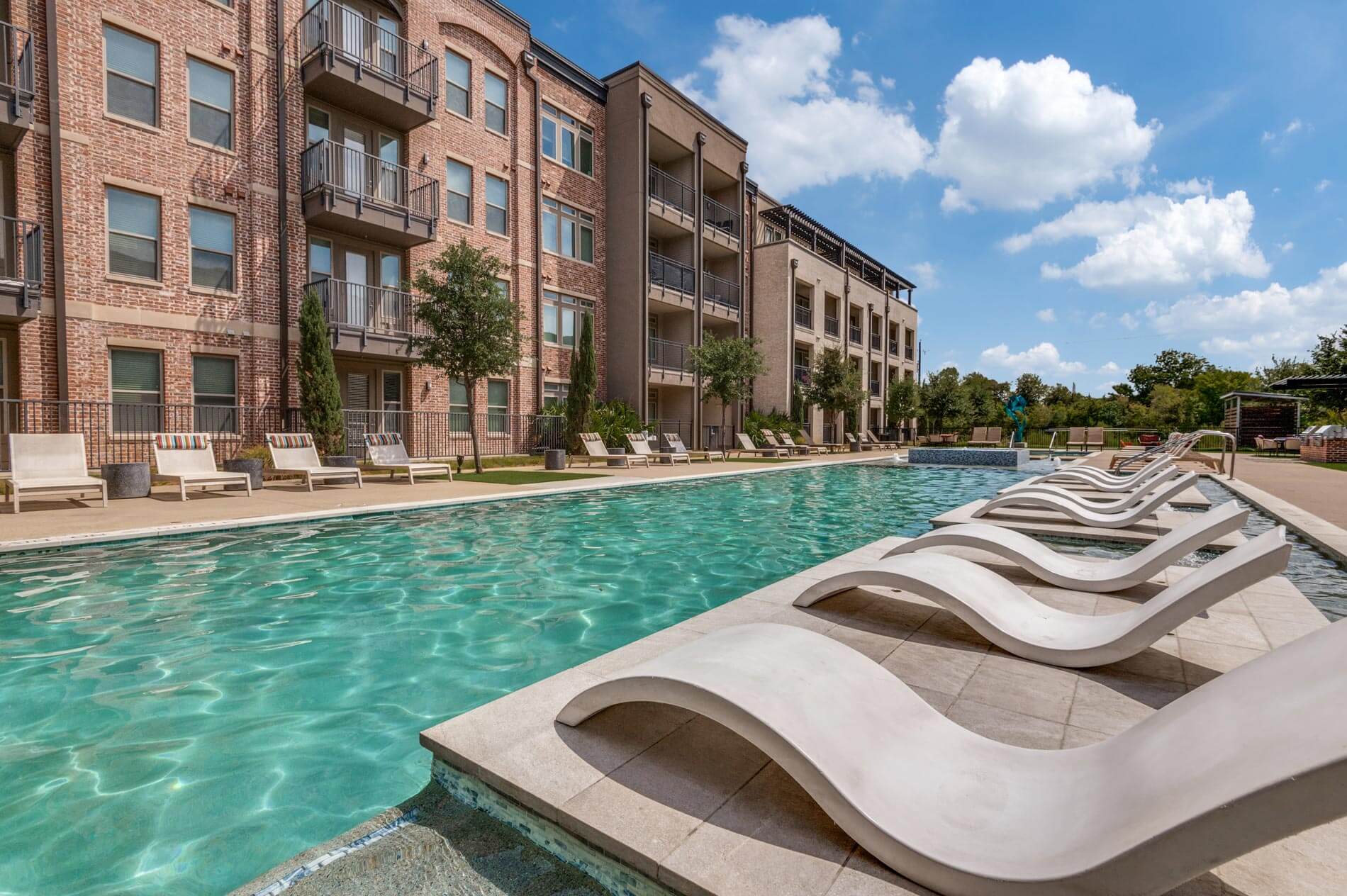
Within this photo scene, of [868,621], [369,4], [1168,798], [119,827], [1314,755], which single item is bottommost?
[119,827]

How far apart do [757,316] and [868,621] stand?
98.0ft

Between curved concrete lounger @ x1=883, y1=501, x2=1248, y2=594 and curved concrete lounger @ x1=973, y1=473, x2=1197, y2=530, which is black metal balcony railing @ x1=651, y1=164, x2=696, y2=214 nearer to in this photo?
curved concrete lounger @ x1=973, y1=473, x2=1197, y2=530

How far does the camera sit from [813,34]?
12586 mm

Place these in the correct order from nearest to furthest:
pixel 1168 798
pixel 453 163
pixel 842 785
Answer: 1. pixel 1168 798
2. pixel 842 785
3. pixel 453 163

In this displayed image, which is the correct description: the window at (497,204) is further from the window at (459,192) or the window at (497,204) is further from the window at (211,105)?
the window at (211,105)

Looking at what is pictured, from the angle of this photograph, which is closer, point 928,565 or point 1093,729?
point 1093,729

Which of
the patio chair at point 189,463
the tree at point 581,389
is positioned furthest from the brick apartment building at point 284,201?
the patio chair at point 189,463

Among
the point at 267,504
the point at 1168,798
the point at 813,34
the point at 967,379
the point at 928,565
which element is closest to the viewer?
the point at 1168,798

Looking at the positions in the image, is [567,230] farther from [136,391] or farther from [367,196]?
[136,391]

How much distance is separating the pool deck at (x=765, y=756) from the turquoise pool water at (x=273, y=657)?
0.96 metres

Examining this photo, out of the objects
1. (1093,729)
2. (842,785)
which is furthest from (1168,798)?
(1093,729)

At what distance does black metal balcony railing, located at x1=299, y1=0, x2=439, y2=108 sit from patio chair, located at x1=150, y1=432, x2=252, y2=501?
10.7 m

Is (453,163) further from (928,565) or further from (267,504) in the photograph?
(928,565)

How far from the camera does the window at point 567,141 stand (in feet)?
76.1
